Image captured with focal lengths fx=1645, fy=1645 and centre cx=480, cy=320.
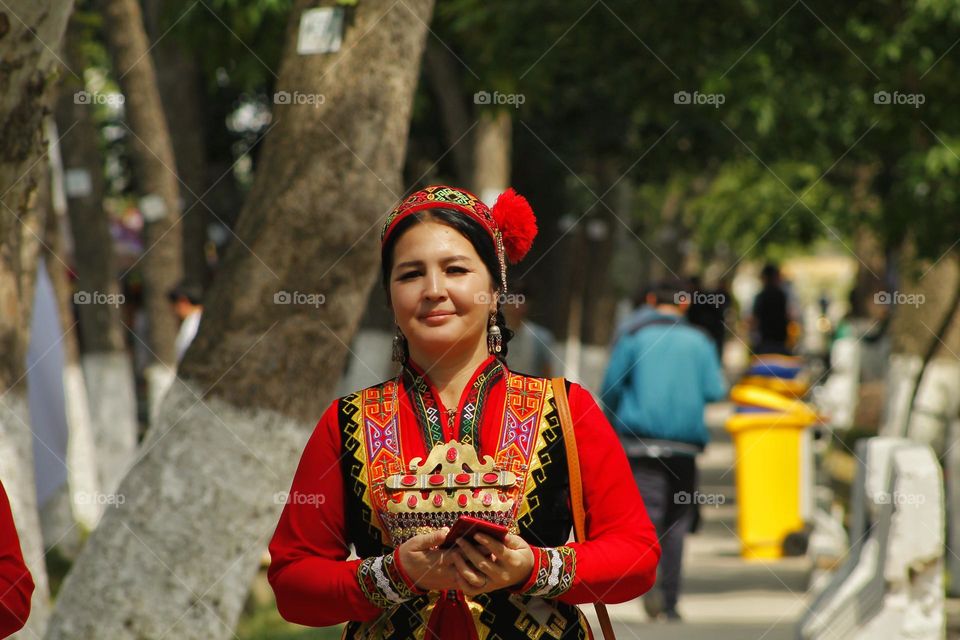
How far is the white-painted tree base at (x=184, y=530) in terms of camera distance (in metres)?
5.71

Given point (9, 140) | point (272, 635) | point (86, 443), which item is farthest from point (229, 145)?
point (9, 140)

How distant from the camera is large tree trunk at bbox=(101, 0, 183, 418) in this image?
12773 mm

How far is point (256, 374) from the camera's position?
232 inches

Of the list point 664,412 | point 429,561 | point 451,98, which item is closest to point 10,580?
point 429,561

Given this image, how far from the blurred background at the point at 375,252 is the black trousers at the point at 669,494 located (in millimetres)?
491

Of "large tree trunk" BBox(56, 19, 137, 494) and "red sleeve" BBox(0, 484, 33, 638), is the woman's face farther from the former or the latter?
"large tree trunk" BBox(56, 19, 137, 494)

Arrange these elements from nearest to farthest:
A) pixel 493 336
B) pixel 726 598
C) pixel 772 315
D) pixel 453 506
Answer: pixel 453 506 → pixel 493 336 → pixel 726 598 → pixel 772 315

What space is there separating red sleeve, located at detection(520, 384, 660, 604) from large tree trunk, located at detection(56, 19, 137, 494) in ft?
33.0

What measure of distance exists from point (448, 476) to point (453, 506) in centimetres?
5

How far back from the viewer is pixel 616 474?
3.07 metres

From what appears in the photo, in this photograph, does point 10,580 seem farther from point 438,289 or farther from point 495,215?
point 495,215

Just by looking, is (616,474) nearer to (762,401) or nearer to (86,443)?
(762,401)

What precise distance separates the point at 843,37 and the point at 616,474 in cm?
818

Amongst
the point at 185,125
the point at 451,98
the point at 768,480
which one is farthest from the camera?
the point at 185,125
